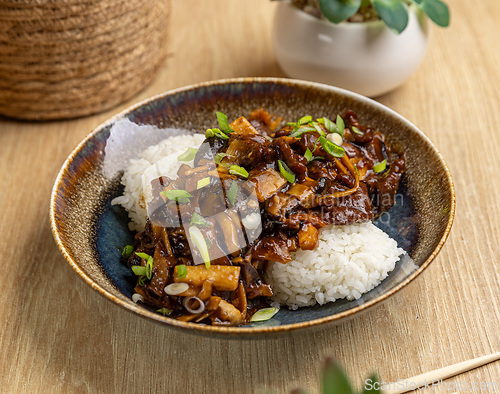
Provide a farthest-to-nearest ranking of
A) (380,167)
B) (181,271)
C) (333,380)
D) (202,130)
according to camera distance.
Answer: (202,130), (380,167), (181,271), (333,380)

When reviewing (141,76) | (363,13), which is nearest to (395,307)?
(363,13)

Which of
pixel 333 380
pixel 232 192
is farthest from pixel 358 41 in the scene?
pixel 333 380

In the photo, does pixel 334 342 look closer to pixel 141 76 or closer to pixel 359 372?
pixel 359 372

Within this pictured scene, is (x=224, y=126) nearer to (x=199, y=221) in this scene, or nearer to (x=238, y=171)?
(x=238, y=171)

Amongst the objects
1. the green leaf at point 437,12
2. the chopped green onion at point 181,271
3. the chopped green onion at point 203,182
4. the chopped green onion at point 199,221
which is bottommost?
the chopped green onion at point 181,271

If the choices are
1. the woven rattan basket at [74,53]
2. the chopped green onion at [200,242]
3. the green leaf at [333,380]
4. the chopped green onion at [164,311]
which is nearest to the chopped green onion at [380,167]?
the chopped green onion at [200,242]

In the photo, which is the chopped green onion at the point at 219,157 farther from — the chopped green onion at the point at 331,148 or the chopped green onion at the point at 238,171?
the chopped green onion at the point at 331,148
